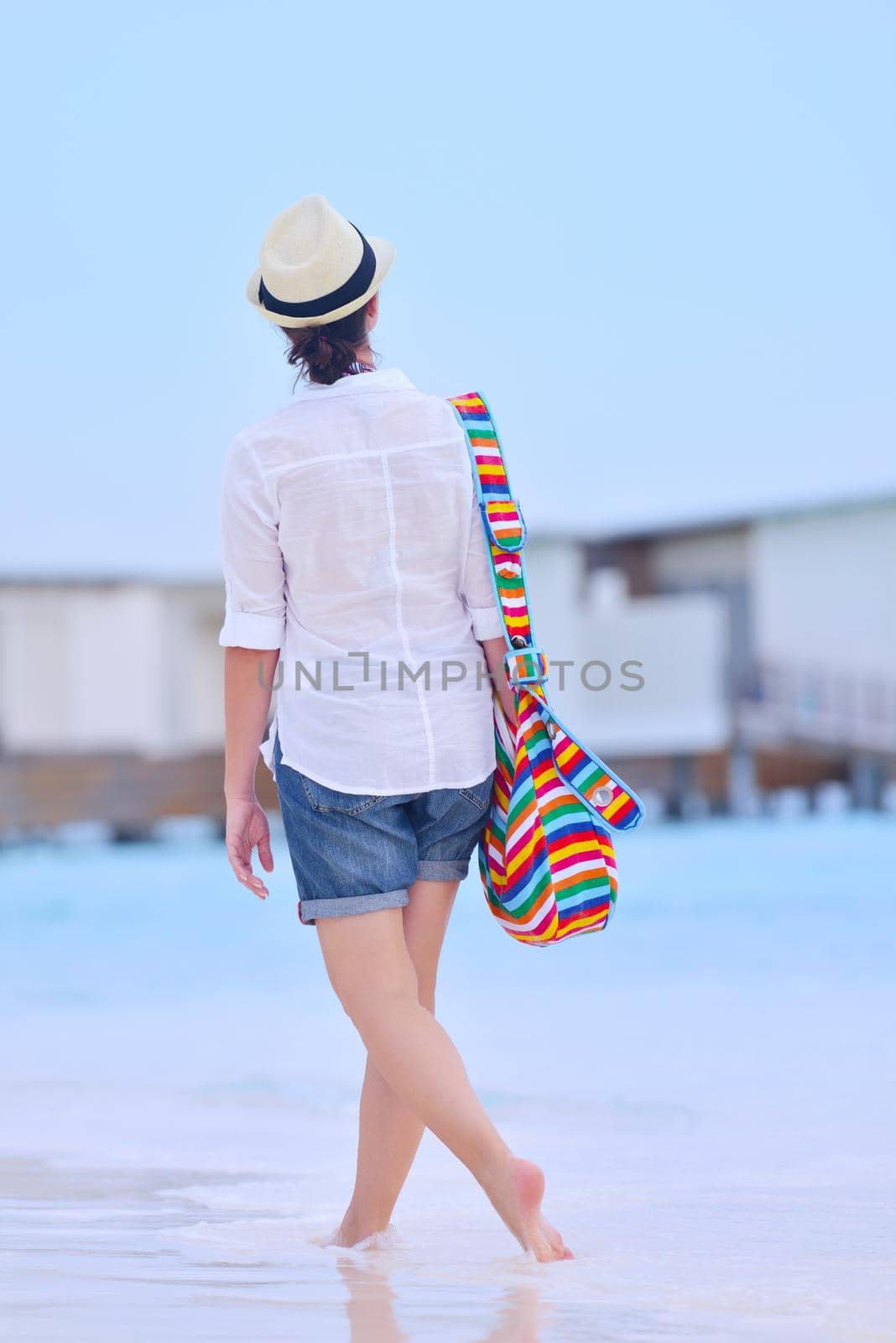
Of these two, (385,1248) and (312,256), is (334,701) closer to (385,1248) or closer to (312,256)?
(312,256)

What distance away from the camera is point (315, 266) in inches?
83.0

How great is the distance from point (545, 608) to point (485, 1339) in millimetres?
15430

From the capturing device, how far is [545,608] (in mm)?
17094

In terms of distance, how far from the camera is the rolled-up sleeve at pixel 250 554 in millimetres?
2092

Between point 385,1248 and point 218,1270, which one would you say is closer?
point 218,1270

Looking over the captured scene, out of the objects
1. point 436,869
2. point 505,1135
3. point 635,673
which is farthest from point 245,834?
point 635,673

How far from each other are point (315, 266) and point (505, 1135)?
195cm

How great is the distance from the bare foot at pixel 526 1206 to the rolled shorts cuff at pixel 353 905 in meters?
0.34

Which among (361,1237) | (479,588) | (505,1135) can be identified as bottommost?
(505,1135)

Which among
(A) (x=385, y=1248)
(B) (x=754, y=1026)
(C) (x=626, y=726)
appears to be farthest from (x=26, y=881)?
(A) (x=385, y=1248)

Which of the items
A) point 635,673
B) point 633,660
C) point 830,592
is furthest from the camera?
point 830,592

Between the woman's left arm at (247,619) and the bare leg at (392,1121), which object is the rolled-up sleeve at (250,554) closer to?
the woman's left arm at (247,619)

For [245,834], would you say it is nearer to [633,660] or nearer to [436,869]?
[436,869]

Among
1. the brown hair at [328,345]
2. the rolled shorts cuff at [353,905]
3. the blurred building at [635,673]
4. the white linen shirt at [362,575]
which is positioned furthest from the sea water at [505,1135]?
the blurred building at [635,673]
